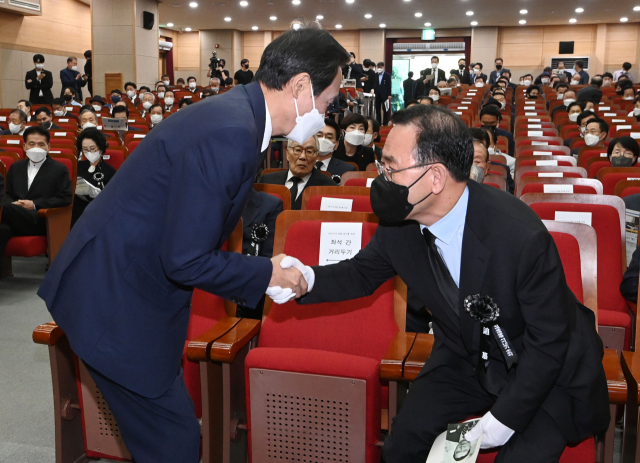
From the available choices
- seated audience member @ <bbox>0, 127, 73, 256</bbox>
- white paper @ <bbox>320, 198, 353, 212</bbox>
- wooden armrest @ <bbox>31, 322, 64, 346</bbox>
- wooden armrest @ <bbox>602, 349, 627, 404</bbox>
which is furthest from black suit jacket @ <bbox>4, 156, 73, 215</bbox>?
wooden armrest @ <bbox>602, 349, 627, 404</bbox>

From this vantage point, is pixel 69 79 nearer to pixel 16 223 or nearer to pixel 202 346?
pixel 16 223

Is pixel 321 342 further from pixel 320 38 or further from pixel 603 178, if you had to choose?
pixel 603 178

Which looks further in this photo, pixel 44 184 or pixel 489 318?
pixel 44 184

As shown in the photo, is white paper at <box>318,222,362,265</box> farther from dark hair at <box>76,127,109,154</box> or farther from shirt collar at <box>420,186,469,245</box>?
dark hair at <box>76,127,109,154</box>

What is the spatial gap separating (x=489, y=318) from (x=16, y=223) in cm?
390

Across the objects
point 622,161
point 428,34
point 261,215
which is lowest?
point 261,215

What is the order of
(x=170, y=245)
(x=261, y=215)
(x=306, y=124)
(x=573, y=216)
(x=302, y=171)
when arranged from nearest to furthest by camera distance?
(x=170, y=245) → (x=306, y=124) → (x=573, y=216) → (x=261, y=215) → (x=302, y=171)

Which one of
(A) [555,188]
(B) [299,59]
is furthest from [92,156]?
(B) [299,59]

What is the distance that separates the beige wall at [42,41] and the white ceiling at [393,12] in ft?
8.96

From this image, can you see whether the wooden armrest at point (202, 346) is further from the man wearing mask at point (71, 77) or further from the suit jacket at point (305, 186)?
the man wearing mask at point (71, 77)

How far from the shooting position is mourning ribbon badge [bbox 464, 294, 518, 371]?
147 centimetres

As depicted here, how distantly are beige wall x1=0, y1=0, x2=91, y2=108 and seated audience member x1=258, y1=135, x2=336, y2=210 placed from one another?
14.2 m

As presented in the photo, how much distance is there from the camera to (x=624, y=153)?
A: 4.88 m

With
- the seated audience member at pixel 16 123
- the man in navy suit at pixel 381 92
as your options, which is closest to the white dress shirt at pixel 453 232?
the seated audience member at pixel 16 123
